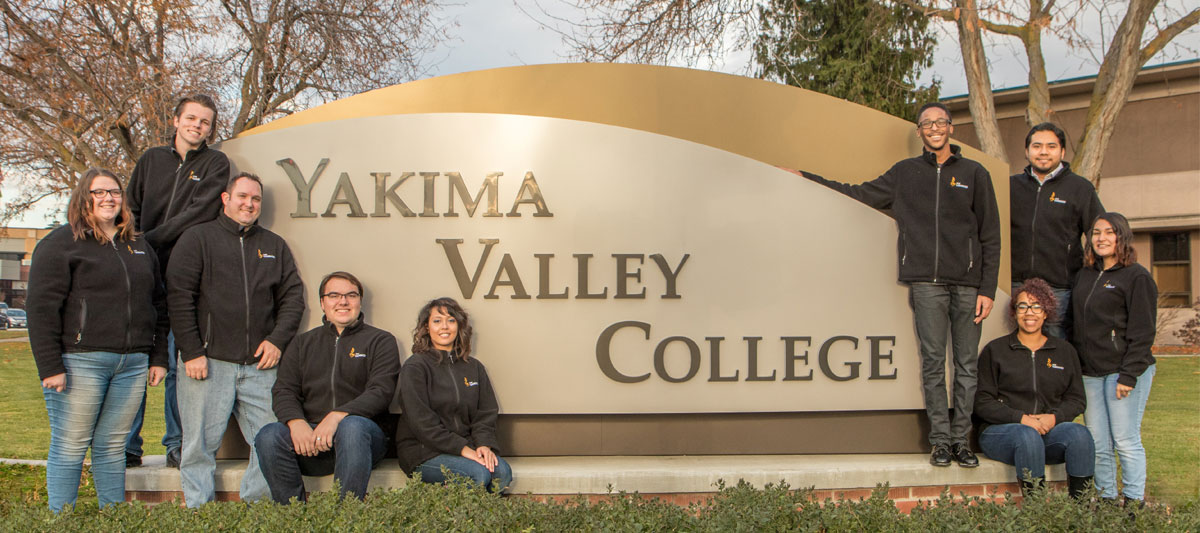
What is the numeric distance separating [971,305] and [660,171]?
68.9 inches

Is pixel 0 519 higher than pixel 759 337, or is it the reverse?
pixel 759 337

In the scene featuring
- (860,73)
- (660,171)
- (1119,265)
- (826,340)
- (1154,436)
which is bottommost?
(1154,436)

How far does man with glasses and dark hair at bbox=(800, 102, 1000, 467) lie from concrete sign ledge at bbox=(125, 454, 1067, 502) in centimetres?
15

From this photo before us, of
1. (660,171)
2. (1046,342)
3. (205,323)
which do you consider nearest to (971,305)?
(1046,342)

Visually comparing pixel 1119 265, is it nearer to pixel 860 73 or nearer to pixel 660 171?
pixel 660 171

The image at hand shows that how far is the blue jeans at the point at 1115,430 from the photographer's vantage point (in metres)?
4.35

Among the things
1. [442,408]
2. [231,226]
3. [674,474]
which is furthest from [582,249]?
[231,226]

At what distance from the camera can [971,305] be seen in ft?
14.5

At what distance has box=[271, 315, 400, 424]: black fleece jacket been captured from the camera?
4.12 m

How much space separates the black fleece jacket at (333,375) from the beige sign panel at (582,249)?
1.32 ft

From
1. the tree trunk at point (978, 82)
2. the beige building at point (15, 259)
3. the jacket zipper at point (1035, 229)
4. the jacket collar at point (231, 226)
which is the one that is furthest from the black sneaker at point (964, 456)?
the beige building at point (15, 259)

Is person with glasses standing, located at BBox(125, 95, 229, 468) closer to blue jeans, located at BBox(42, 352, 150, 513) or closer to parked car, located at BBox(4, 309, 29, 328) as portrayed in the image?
blue jeans, located at BBox(42, 352, 150, 513)

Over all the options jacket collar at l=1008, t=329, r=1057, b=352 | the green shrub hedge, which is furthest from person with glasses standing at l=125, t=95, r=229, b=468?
jacket collar at l=1008, t=329, r=1057, b=352

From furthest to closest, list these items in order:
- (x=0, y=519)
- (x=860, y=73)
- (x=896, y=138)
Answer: (x=860, y=73) → (x=896, y=138) → (x=0, y=519)
